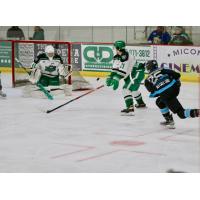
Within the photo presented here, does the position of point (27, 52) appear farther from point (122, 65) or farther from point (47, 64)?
point (122, 65)

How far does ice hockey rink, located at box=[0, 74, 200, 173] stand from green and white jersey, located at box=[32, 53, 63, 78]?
0.65 meters

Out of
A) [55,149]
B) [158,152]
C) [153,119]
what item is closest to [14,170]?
[55,149]

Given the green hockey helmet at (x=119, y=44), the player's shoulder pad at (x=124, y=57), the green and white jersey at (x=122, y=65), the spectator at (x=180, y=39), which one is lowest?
the green and white jersey at (x=122, y=65)

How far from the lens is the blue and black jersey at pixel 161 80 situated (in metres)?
6.17

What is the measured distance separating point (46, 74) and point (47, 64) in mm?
161

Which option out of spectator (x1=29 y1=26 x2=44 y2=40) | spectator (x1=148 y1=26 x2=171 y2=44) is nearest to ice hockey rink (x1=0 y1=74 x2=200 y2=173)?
spectator (x1=148 y1=26 x2=171 y2=44)

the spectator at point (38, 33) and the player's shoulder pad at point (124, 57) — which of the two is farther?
the spectator at point (38, 33)

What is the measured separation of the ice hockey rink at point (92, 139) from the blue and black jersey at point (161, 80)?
452 millimetres

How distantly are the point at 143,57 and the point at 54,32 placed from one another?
2.73 meters

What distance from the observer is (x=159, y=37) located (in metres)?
11.3

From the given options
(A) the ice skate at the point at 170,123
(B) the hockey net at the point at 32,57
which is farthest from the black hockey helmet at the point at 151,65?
(B) the hockey net at the point at 32,57

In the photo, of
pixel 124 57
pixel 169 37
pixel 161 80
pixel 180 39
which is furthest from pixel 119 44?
pixel 169 37

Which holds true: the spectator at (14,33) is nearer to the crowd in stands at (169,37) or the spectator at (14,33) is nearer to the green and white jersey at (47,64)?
the crowd in stands at (169,37)

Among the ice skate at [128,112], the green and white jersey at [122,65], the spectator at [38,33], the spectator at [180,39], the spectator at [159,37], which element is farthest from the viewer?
the spectator at [38,33]
